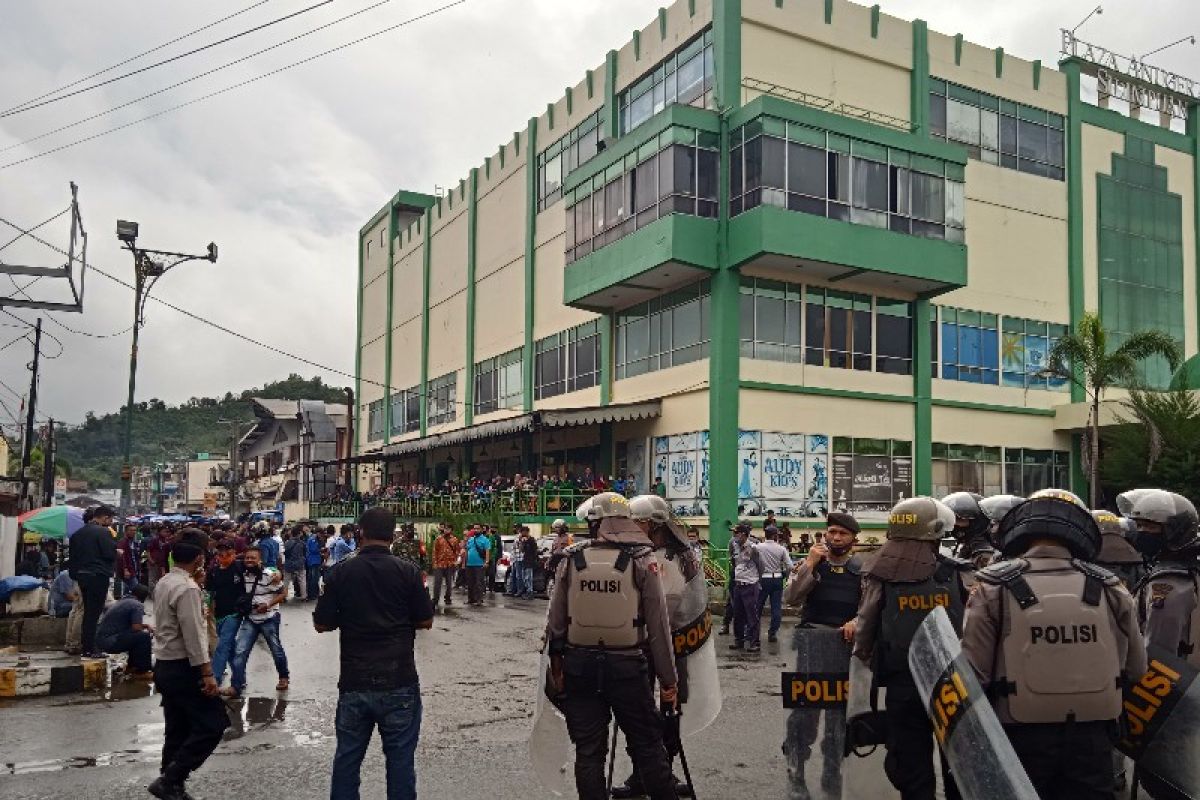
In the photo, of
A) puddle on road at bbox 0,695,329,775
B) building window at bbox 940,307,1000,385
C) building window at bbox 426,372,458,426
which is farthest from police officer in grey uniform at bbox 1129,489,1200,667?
building window at bbox 426,372,458,426

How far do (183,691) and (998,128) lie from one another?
3176 centimetres

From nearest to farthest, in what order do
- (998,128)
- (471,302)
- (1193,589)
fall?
(1193,589)
(998,128)
(471,302)

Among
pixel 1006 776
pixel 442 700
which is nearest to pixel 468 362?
pixel 442 700

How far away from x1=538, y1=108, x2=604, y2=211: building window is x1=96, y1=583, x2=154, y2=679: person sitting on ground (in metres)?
24.0

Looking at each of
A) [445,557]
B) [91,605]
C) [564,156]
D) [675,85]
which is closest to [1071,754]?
[91,605]

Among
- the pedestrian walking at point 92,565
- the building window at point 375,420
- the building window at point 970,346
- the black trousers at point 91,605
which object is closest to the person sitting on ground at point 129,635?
the pedestrian walking at point 92,565

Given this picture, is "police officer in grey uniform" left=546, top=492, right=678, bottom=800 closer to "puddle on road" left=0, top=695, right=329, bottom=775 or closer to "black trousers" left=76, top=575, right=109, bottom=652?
"puddle on road" left=0, top=695, right=329, bottom=775

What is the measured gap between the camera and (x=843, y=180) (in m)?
27.2

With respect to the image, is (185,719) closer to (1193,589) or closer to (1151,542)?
(1193,589)

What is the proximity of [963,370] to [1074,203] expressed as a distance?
7.51m

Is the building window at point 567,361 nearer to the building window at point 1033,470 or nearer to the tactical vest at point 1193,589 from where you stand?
the building window at point 1033,470

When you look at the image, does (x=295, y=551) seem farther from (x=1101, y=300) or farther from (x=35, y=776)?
(x=1101, y=300)

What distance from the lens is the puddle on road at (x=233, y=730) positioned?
7.34m

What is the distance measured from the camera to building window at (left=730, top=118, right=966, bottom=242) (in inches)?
1025
